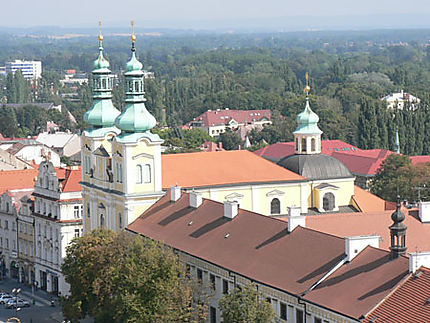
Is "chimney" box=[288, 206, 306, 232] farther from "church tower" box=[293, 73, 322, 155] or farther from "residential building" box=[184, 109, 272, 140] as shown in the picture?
"residential building" box=[184, 109, 272, 140]

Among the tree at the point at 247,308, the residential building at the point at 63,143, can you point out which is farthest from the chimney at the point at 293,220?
the residential building at the point at 63,143

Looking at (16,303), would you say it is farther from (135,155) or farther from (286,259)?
(286,259)

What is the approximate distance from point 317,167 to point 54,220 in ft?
59.1

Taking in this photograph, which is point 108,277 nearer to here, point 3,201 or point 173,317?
point 173,317

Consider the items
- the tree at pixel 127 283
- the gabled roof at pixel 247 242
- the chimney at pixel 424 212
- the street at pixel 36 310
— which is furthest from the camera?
the street at pixel 36 310

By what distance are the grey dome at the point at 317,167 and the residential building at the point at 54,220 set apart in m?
14.8

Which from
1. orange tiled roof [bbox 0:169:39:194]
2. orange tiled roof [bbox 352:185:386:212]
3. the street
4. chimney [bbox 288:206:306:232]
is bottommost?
the street

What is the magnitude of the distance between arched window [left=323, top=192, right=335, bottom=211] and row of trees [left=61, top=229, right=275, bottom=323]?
1806 cm

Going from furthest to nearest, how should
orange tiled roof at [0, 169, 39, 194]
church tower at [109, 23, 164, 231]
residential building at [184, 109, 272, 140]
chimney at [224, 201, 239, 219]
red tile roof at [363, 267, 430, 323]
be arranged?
residential building at [184, 109, 272, 140]
orange tiled roof at [0, 169, 39, 194]
church tower at [109, 23, 164, 231]
chimney at [224, 201, 239, 219]
red tile roof at [363, 267, 430, 323]

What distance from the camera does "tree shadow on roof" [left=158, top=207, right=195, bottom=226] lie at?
60.2 meters

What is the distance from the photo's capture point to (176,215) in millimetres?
60625

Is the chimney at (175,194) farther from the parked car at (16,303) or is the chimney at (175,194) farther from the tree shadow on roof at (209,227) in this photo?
the parked car at (16,303)

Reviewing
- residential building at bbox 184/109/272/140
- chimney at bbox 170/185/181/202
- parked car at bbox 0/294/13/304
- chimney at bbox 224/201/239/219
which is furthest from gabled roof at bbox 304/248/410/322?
residential building at bbox 184/109/272/140

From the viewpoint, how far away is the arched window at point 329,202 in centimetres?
7075
